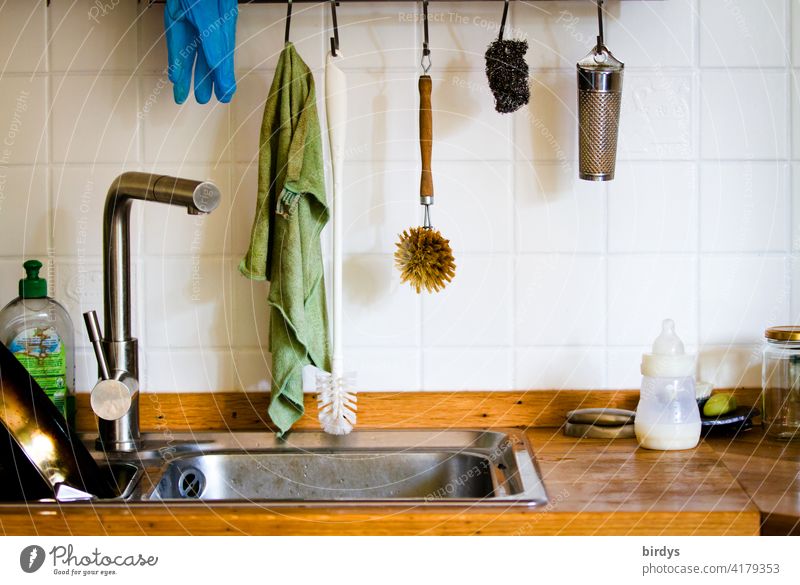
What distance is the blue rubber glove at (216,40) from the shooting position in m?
1.17

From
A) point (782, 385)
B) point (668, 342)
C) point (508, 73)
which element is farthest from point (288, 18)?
point (782, 385)

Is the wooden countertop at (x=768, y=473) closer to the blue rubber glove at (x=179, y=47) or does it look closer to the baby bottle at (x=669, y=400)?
the baby bottle at (x=669, y=400)

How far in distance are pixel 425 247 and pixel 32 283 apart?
530mm

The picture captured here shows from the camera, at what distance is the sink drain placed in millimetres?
1215

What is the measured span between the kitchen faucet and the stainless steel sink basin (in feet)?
0.25

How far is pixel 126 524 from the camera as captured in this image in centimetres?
97

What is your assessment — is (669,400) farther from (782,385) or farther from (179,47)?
(179,47)

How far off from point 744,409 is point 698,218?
276mm

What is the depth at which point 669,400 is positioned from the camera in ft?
3.87

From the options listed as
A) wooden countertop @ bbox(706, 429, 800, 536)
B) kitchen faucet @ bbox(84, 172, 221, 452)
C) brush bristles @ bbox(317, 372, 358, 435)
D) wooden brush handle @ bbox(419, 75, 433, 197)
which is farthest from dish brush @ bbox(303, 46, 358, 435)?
wooden countertop @ bbox(706, 429, 800, 536)

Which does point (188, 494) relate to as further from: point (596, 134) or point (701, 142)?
point (701, 142)

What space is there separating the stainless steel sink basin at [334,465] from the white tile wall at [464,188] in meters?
0.09

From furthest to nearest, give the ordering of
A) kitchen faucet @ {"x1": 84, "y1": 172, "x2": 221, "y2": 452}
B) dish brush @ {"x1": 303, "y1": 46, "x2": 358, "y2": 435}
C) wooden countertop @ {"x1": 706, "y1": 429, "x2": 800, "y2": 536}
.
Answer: dish brush @ {"x1": 303, "y1": 46, "x2": 358, "y2": 435}, kitchen faucet @ {"x1": 84, "y1": 172, "x2": 221, "y2": 452}, wooden countertop @ {"x1": 706, "y1": 429, "x2": 800, "y2": 536}

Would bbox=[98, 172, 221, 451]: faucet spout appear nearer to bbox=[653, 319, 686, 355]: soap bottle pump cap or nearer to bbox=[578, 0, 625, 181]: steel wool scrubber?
bbox=[578, 0, 625, 181]: steel wool scrubber
